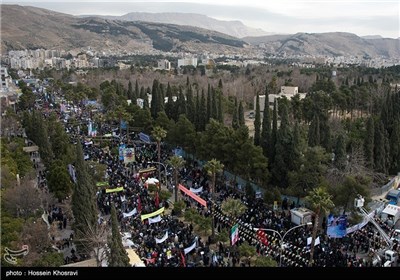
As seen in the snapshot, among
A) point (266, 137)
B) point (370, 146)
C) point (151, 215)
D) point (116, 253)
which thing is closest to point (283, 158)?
point (266, 137)

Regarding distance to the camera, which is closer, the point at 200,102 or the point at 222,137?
the point at 222,137

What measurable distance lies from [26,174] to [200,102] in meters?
23.1

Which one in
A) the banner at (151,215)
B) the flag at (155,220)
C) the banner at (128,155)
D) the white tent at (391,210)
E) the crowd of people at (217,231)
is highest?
the banner at (128,155)

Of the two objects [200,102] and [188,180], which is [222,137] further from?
[200,102]

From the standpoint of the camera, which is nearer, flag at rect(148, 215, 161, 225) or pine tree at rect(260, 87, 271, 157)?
flag at rect(148, 215, 161, 225)

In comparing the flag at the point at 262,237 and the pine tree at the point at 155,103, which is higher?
the pine tree at the point at 155,103

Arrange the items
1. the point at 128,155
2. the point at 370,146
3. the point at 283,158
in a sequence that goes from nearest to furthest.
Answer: the point at 283,158
the point at 370,146
the point at 128,155

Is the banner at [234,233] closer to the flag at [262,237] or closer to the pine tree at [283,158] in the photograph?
the flag at [262,237]

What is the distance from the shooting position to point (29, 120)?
49.2 m

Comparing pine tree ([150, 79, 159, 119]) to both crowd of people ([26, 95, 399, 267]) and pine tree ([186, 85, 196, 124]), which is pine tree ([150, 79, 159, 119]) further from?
crowd of people ([26, 95, 399, 267])

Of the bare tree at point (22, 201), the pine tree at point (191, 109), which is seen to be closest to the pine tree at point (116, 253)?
the bare tree at point (22, 201)

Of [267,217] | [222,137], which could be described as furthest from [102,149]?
[267,217]

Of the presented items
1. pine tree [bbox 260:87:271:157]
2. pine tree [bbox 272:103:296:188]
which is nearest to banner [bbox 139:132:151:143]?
pine tree [bbox 260:87:271:157]

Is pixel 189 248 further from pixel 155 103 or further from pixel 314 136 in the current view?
pixel 155 103
